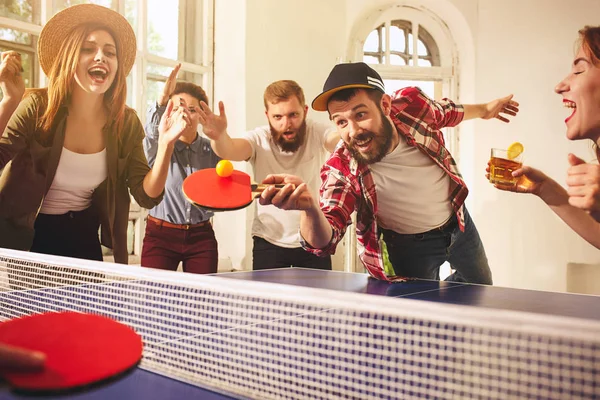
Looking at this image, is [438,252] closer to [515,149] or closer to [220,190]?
[515,149]

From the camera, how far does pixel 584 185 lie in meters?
3.23

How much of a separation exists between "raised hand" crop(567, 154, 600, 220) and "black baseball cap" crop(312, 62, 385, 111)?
1.19 meters

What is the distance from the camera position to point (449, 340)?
154 centimetres

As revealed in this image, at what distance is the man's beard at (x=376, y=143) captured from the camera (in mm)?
3375

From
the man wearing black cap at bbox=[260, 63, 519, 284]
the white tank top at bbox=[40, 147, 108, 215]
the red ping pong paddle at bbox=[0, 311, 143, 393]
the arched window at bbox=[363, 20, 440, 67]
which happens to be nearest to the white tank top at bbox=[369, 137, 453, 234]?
the man wearing black cap at bbox=[260, 63, 519, 284]

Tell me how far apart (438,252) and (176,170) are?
1.86 m

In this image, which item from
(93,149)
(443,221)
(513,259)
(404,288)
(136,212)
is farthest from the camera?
(136,212)

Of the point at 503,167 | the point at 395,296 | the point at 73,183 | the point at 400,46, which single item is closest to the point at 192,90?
the point at 73,183

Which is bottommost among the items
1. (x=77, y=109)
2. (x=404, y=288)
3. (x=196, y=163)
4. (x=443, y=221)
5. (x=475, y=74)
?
(x=404, y=288)

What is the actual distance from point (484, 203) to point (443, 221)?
781 millimetres

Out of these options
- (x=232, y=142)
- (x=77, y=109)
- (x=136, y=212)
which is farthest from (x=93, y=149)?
(x=232, y=142)

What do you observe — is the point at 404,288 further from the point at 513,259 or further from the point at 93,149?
the point at 93,149

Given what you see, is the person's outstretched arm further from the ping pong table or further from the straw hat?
the ping pong table

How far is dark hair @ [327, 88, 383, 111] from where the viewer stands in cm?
341
